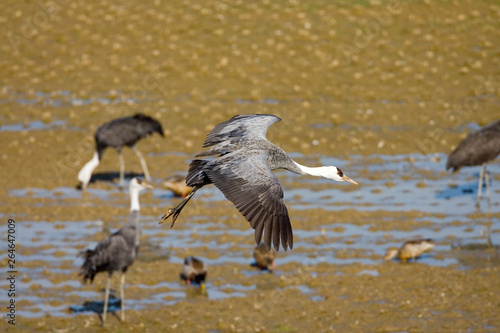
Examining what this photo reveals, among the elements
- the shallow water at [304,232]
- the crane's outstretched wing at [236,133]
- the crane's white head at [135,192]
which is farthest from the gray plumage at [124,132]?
the crane's outstretched wing at [236,133]

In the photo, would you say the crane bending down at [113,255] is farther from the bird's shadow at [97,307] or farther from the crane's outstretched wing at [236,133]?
the crane's outstretched wing at [236,133]

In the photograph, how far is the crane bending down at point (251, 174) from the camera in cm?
785

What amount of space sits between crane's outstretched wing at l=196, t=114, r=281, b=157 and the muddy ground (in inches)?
124

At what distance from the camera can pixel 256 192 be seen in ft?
27.0

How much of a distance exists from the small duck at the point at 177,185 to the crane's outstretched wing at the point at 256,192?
8.87 meters

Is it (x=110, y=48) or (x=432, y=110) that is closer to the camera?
(x=432, y=110)

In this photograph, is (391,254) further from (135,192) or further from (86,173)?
(86,173)

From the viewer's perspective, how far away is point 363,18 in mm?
33281

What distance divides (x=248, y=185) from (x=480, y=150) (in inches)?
403

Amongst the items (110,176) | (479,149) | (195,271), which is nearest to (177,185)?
(110,176)

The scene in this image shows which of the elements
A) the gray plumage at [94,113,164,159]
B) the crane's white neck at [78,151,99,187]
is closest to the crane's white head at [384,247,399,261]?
the gray plumage at [94,113,164,159]

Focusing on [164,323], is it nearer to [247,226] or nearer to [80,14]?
[247,226]

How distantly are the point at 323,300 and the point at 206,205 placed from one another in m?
5.87

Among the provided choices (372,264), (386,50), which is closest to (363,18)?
(386,50)
